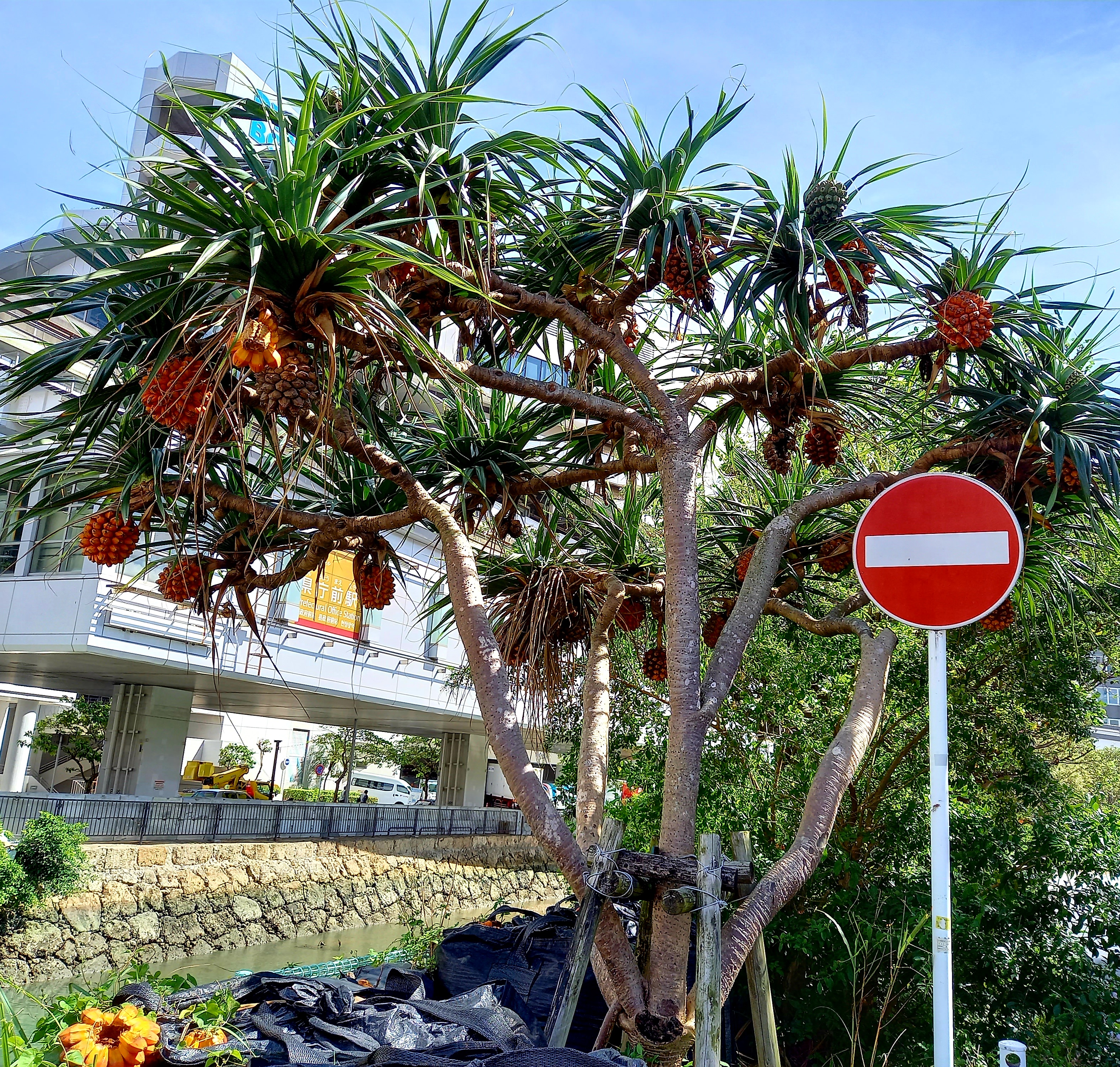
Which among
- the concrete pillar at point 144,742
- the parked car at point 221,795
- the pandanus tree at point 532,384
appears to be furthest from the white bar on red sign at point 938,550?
the concrete pillar at point 144,742

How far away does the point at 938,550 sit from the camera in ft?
8.68

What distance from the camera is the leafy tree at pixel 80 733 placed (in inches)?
978

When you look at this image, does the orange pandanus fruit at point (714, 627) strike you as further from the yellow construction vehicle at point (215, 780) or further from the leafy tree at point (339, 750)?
the leafy tree at point (339, 750)

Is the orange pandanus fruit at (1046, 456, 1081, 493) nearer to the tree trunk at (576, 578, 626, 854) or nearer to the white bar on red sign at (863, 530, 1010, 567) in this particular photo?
the white bar on red sign at (863, 530, 1010, 567)

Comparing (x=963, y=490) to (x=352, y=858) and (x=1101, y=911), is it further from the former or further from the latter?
(x=352, y=858)

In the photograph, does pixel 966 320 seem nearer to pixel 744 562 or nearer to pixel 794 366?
pixel 794 366

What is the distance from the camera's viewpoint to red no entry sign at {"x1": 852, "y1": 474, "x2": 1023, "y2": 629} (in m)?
2.55

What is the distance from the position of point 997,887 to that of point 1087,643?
2.27 meters

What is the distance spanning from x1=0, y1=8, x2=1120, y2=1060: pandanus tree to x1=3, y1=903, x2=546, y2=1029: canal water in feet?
21.0

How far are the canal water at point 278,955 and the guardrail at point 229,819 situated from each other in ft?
5.45

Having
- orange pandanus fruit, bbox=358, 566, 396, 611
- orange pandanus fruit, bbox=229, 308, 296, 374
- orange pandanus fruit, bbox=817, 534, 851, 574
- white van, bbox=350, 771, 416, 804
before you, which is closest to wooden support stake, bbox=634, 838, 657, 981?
orange pandanus fruit, bbox=358, 566, 396, 611

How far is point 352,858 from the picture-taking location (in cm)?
1539

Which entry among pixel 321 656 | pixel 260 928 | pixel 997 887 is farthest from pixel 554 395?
pixel 321 656

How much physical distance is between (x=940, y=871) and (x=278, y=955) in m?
12.3
